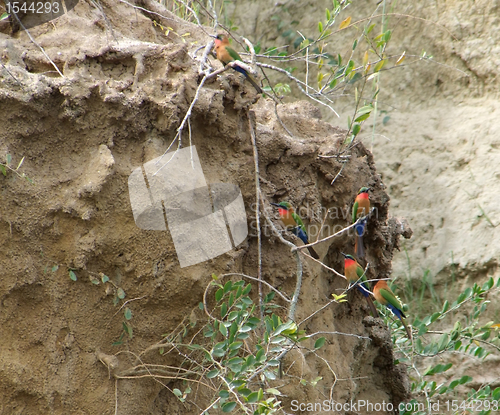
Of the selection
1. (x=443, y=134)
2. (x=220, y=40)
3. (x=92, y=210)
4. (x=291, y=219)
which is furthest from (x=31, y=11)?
(x=443, y=134)

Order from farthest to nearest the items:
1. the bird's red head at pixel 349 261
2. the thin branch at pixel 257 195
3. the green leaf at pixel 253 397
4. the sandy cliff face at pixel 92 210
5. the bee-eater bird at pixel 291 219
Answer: the bird's red head at pixel 349 261 < the bee-eater bird at pixel 291 219 < the thin branch at pixel 257 195 < the sandy cliff face at pixel 92 210 < the green leaf at pixel 253 397

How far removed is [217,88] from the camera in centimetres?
240

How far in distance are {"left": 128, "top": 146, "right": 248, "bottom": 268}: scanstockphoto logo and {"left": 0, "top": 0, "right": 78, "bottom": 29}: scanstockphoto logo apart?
2.92 feet

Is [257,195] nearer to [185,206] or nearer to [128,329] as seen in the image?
[185,206]

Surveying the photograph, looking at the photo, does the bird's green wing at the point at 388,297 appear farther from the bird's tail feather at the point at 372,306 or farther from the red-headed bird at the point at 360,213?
the red-headed bird at the point at 360,213

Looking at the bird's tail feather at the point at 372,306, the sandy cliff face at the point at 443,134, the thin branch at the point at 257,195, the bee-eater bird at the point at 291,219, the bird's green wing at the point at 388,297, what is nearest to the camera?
the thin branch at the point at 257,195

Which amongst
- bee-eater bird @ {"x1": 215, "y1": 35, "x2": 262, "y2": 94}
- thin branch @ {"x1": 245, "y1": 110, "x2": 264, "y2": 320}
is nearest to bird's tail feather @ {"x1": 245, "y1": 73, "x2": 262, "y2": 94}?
bee-eater bird @ {"x1": 215, "y1": 35, "x2": 262, "y2": 94}

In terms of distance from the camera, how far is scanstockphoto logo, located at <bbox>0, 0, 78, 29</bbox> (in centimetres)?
233

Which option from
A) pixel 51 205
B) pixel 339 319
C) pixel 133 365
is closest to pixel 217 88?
pixel 51 205

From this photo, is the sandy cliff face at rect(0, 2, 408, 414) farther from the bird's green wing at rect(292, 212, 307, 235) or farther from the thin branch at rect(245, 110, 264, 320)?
the bird's green wing at rect(292, 212, 307, 235)

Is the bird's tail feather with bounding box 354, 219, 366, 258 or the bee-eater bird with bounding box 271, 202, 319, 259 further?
the bird's tail feather with bounding box 354, 219, 366, 258

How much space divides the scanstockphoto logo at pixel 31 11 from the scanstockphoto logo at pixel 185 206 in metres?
0.89

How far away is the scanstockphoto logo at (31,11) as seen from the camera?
2.33 m

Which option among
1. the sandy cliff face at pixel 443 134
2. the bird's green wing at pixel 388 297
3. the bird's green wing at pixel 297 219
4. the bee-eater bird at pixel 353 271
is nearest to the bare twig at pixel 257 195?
the bird's green wing at pixel 297 219
